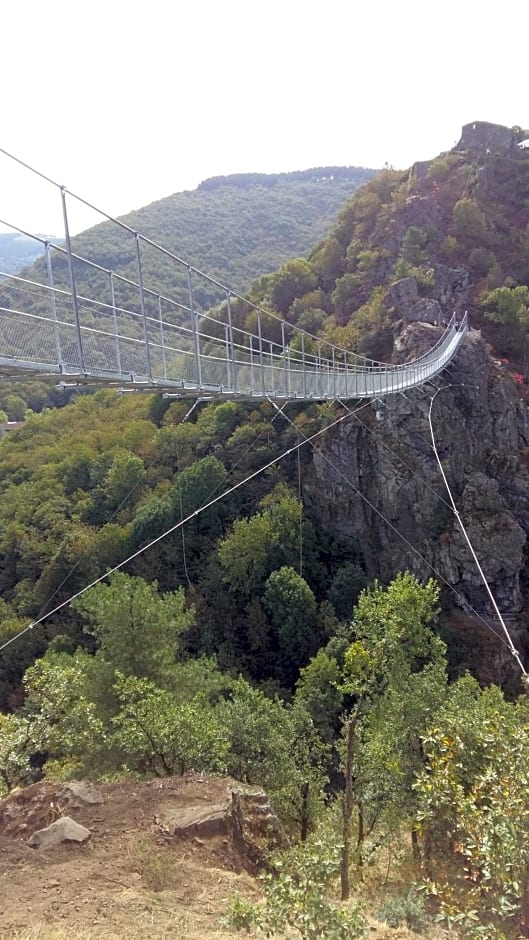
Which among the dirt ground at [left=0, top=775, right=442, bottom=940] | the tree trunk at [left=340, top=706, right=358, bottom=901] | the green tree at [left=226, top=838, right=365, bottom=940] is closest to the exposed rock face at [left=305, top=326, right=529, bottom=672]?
the tree trunk at [left=340, top=706, right=358, bottom=901]

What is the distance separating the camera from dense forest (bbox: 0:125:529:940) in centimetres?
458

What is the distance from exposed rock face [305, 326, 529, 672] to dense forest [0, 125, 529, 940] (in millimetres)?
299

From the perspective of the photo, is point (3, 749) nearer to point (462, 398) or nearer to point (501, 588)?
point (501, 588)

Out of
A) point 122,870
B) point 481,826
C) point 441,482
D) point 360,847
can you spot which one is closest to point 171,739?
point 122,870

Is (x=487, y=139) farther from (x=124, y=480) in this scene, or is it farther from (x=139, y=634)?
(x=139, y=634)

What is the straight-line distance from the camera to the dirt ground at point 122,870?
4.19m

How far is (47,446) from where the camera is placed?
24.6 metres

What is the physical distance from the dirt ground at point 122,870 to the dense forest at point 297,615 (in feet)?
2.64

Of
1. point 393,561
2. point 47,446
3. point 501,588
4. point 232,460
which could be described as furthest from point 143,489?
point 501,588

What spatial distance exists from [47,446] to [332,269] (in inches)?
610

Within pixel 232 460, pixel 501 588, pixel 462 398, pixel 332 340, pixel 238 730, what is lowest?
pixel 501 588

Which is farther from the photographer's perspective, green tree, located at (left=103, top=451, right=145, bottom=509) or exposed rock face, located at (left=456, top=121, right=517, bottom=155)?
exposed rock face, located at (left=456, top=121, right=517, bottom=155)

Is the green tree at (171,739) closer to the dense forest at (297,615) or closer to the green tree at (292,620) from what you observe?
the dense forest at (297,615)

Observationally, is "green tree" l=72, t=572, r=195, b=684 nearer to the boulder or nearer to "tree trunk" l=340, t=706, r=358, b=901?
the boulder
